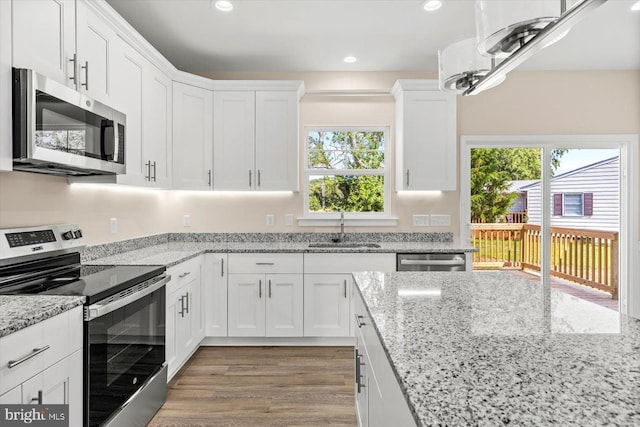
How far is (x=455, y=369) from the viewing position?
836 mm

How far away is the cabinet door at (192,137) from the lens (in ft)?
11.5

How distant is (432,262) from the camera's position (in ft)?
11.0

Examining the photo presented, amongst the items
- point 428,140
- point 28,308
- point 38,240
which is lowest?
point 28,308

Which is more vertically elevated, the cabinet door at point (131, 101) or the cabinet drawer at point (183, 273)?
the cabinet door at point (131, 101)

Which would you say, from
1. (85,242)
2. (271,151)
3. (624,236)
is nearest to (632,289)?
(624,236)

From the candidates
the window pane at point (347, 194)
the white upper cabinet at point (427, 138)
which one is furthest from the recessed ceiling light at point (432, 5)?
the window pane at point (347, 194)

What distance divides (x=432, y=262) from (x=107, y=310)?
255 centimetres

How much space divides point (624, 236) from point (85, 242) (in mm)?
5079

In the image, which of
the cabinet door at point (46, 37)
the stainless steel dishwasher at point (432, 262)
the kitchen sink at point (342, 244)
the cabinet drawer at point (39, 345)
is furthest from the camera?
the kitchen sink at point (342, 244)

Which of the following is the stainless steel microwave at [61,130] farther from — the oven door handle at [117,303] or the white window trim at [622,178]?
the white window trim at [622,178]

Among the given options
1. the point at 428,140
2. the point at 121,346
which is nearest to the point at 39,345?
the point at 121,346

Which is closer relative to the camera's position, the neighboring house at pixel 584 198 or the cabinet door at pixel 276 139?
the cabinet door at pixel 276 139

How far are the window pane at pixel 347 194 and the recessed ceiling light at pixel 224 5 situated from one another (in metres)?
1.83

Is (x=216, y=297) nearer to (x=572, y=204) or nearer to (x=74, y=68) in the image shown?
(x=74, y=68)
